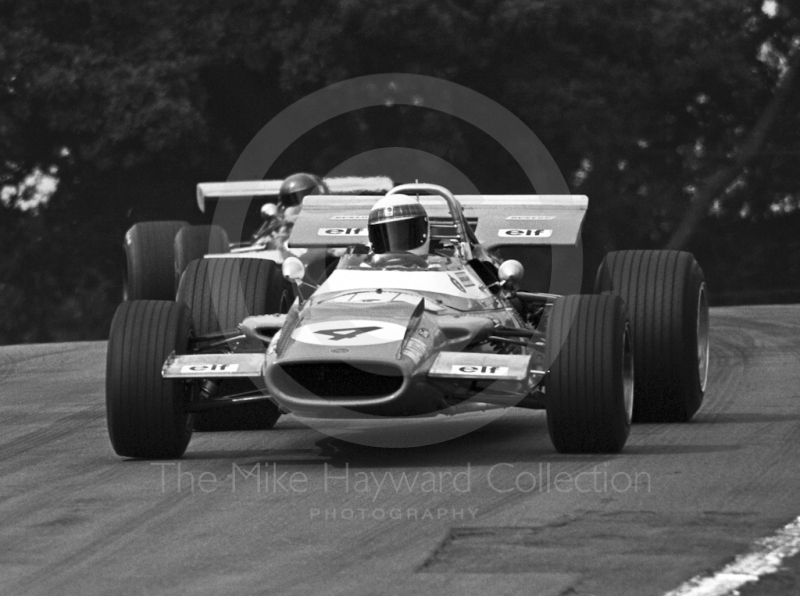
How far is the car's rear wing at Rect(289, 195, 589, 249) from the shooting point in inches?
464

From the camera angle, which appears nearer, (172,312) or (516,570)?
(516,570)

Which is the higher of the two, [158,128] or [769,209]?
[158,128]

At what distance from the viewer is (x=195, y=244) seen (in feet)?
56.6

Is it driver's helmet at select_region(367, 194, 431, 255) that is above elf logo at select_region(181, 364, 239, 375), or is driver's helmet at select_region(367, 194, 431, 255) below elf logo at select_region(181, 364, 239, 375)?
above

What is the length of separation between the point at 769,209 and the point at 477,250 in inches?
924

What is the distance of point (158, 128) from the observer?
27359mm

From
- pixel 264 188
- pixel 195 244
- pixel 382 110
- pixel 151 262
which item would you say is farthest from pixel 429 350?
pixel 382 110

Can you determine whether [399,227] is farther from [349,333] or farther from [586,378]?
[586,378]

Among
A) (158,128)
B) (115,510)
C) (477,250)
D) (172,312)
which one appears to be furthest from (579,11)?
(115,510)

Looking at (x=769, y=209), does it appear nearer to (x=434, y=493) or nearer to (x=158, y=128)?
(x=158, y=128)

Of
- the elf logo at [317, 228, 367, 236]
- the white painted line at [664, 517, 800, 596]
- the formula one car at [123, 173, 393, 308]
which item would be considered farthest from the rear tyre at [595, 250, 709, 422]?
the formula one car at [123, 173, 393, 308]

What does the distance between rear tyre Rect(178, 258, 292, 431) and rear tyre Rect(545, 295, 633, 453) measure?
2.56 metres

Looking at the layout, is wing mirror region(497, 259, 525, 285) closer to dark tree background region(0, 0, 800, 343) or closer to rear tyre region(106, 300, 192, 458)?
rear tyre region(106, 300, 192, 458)

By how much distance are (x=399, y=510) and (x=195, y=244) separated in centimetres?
975
